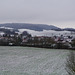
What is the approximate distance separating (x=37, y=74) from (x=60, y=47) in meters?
42.3

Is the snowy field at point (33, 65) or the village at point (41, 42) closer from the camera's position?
the snowy field at point (33, 65)

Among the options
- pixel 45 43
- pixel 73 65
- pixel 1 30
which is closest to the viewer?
pixel 73 65

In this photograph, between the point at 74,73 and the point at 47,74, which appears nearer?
the point at 74,73

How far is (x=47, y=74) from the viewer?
15.7 metres

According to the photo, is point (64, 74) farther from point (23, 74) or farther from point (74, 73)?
point (74, 73)

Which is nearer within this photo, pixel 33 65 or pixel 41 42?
pixel 33 65

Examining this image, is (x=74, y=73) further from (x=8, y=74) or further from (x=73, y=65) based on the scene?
(x=8, y=74)

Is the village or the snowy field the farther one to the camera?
the village

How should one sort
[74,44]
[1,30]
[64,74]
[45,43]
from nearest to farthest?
[64,74], [74,44], [45,43], [1,30]

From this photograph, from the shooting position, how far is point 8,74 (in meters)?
15.2

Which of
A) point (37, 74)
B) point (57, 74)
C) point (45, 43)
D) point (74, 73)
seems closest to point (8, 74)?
point (37, 74)

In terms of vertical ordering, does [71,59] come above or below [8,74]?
above

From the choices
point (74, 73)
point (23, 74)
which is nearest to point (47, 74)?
point (23, 74)

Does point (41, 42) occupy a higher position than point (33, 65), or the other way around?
point (33, 65)
